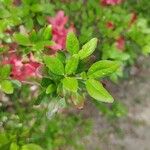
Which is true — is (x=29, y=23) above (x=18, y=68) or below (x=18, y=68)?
above

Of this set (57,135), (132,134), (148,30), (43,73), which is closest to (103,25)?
(148,30)

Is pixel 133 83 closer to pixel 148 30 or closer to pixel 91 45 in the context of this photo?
pixel 148 30

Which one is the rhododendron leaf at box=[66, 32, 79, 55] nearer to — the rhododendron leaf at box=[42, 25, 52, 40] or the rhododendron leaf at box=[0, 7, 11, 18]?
the rhododendron leaf at box=[42, 25, 52, 40]

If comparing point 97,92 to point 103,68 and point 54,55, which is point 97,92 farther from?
point 54,55

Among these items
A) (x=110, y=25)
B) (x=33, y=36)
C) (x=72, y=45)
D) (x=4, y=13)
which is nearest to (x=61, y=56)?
(x=72, y=45)

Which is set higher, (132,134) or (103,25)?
(103,25)

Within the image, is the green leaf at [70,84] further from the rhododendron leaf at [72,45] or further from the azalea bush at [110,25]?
the azalea bush at [110,25]
